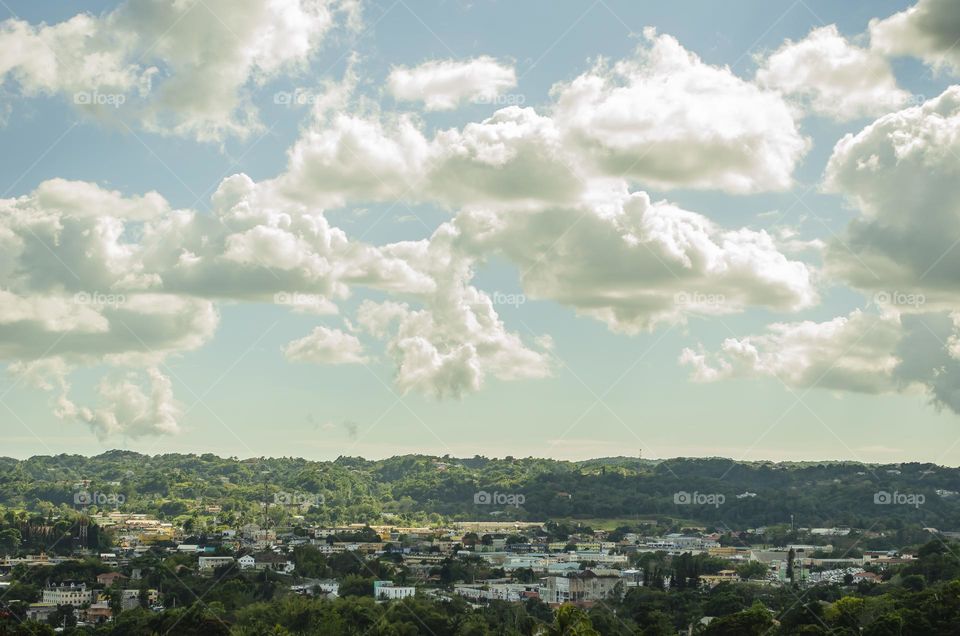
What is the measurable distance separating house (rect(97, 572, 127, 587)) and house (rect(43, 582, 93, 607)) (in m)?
1.86

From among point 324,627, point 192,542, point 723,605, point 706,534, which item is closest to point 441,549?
point 192,542

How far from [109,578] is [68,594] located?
7.13 m

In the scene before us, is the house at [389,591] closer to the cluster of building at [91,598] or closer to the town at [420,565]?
the town at [420,565]

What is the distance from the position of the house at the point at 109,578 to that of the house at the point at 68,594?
1856 mm

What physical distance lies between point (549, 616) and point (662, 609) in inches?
345

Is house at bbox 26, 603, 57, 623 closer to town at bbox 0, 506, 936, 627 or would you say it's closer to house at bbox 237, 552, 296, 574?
town at bbox 0, 506, 936, 627

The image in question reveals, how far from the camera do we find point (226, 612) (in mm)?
77125

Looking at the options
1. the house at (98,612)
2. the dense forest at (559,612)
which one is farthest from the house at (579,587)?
the house at (98,612)

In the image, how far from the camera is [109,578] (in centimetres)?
10794

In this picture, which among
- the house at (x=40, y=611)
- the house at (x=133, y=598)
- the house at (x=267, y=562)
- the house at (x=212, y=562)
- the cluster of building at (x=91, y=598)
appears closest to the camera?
the house at (x=40, y=611)

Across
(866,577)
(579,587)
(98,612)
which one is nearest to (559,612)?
(98,612)

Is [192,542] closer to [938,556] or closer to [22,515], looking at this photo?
[22,515]

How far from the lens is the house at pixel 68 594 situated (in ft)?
322

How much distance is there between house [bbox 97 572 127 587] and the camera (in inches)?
4168
